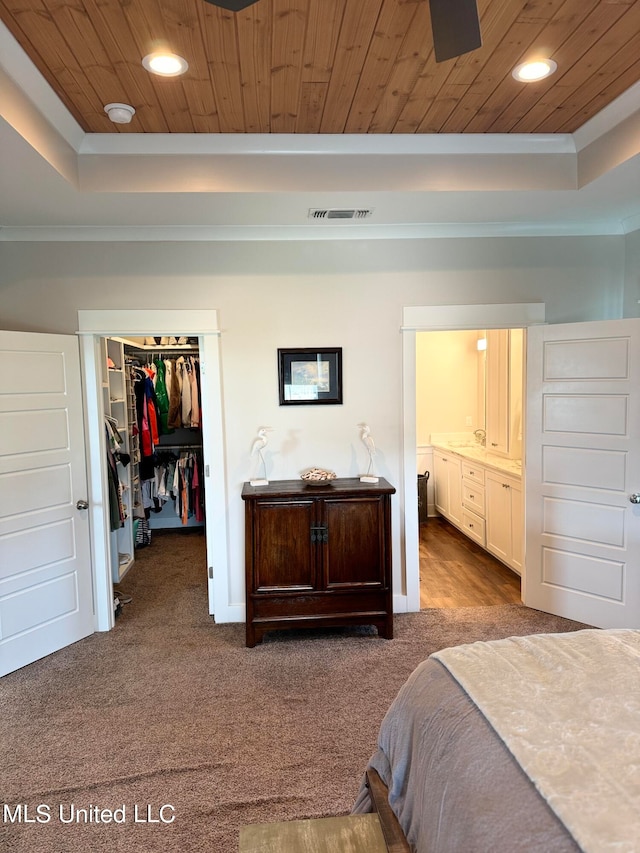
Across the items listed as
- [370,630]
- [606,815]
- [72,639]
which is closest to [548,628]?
[370,630]

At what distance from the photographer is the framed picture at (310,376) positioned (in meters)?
3.51

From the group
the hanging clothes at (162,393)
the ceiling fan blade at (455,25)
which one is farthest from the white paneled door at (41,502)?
A: the ceiling fan blade at (455,25)

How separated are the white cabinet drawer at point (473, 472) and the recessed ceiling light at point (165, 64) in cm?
392

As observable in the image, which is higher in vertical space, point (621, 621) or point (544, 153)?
point (544, 153)

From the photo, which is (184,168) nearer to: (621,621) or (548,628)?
(548,628)

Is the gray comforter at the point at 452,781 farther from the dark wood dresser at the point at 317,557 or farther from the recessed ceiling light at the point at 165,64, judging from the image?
the recessed ceiling light at the point at 165,64

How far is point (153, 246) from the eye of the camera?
3377mm

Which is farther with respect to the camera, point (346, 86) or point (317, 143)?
point (317, 143)

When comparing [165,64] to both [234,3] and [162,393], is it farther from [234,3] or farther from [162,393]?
[162,393]

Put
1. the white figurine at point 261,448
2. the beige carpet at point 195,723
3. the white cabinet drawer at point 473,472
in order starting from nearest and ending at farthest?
the beige carpet at point 195,723
the white figurine at point 261,448
the white cabinet drawer at point 473,472

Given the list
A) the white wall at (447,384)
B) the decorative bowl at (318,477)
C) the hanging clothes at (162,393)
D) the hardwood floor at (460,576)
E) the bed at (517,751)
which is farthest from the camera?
the white wall at (447,384)

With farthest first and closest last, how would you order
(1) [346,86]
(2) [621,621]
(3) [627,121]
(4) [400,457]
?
(4) [400,457] → (2) [621,621] → (3) [627,121] → (1) [346,86]

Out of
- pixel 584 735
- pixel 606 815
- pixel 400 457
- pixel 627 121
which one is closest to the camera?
pixel 606 815

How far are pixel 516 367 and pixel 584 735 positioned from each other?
3.89m
